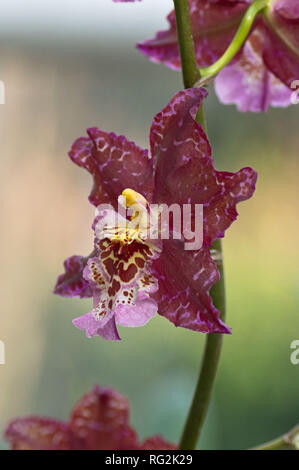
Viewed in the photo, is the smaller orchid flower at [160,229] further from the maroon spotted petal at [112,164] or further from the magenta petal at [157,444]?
the magenta petal at [157,444]

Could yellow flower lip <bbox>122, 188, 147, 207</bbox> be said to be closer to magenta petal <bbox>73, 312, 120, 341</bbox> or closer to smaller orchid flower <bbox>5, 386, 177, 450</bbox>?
magenta petal <bbox>73, 312, 120, 341</bbox>

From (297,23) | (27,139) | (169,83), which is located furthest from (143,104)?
(297,23)

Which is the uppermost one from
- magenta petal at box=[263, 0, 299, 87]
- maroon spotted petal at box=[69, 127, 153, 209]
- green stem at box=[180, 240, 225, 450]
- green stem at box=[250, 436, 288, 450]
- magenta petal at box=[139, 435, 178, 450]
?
magenta petal at box=[263, 0, 299, 87]

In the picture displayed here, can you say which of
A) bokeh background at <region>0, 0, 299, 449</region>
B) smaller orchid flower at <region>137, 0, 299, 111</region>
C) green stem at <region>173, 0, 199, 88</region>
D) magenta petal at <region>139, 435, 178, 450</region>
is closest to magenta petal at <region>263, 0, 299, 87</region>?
smaller orchid flower at <region>137, 0, 299, 111</region>

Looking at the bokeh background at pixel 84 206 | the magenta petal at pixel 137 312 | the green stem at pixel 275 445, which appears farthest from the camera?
the bokeh background at pixel 84 206

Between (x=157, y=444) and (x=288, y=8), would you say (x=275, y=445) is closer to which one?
(x=157, y=444)

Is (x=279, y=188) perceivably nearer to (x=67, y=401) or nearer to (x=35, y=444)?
(x=67, y=401)

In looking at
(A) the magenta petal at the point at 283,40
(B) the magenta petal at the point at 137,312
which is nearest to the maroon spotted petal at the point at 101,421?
(B) the magenta petal at the point at 137,312
